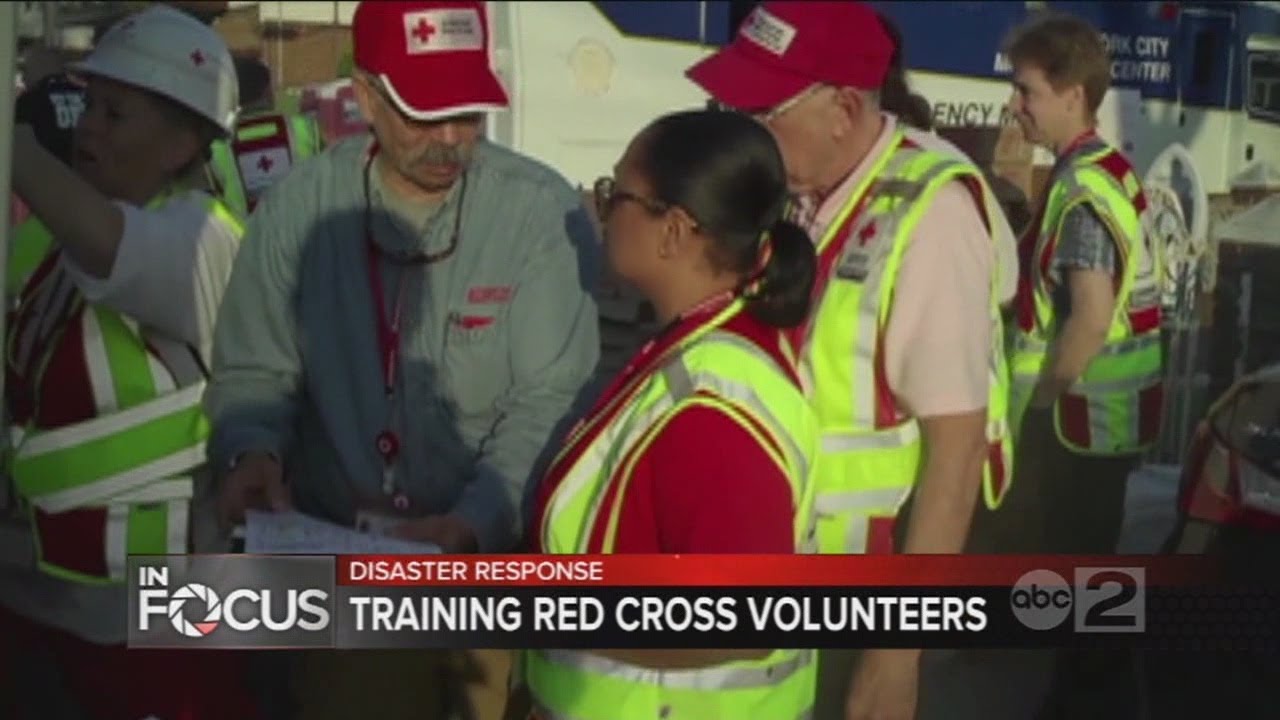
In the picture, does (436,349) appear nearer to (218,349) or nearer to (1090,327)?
(218,349)

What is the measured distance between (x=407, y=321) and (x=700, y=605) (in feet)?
1.64

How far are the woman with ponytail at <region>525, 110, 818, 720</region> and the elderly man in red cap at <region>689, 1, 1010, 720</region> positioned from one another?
0.22 metres

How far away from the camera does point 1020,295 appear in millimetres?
2885

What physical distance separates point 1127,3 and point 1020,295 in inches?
17.8

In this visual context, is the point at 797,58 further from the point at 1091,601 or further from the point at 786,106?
the point at 1091,601

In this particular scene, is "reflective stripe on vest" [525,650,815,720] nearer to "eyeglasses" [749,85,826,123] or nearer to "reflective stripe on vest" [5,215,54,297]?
"eyeglasses" [749,85,826,123]

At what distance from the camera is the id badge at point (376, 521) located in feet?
7.63

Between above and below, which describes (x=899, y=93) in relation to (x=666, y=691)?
above

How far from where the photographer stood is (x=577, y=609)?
2215mm

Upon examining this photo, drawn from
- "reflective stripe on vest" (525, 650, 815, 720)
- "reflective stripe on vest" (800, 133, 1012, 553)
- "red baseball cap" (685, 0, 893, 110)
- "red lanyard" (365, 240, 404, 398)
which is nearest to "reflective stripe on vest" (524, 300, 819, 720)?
"reflective stripe on vest" (525, 650, 815, 720)

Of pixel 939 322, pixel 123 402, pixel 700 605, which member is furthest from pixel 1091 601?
pixel 123 402

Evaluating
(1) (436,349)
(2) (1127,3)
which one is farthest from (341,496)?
(2) (1127,3)

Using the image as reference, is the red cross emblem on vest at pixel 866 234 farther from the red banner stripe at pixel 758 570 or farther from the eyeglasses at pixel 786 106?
the red banner stripe at pixel 758 570

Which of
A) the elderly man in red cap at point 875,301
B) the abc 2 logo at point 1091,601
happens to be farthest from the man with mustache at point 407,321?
the abc 2 logo at point 1091,601
